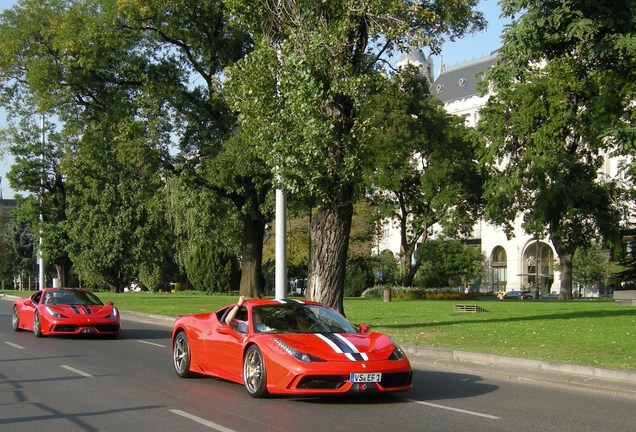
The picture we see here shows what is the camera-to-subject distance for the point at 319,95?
18.1 meters

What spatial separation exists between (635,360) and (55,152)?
1950 inches

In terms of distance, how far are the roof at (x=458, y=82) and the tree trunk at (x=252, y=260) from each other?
79.5 meters

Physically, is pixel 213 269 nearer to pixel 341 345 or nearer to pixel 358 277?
pixel 358 277

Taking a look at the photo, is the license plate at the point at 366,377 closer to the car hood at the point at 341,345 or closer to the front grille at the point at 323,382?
the front grille at the point at 323,382

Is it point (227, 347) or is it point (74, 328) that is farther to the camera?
point (74, 328)

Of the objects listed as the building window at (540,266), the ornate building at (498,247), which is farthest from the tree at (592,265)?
the building window at (540,266)

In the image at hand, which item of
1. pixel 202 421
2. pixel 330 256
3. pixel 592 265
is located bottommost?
pixel 202 421

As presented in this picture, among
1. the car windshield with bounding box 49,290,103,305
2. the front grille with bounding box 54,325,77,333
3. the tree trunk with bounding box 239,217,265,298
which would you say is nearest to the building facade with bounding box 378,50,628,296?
the tree trunk with bounding box 239,217,265,298

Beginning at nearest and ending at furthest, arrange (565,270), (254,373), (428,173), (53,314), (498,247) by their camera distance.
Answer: (254,373) < (53,314) < (428,173) < (565,270) < (498,247)

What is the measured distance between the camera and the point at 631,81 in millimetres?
21547

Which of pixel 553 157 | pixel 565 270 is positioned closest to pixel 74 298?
pixel 553 157

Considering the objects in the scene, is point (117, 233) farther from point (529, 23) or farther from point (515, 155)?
point (529, 23)

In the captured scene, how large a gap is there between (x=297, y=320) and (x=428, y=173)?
39.1 meters

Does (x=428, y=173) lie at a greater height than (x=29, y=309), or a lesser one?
greater
